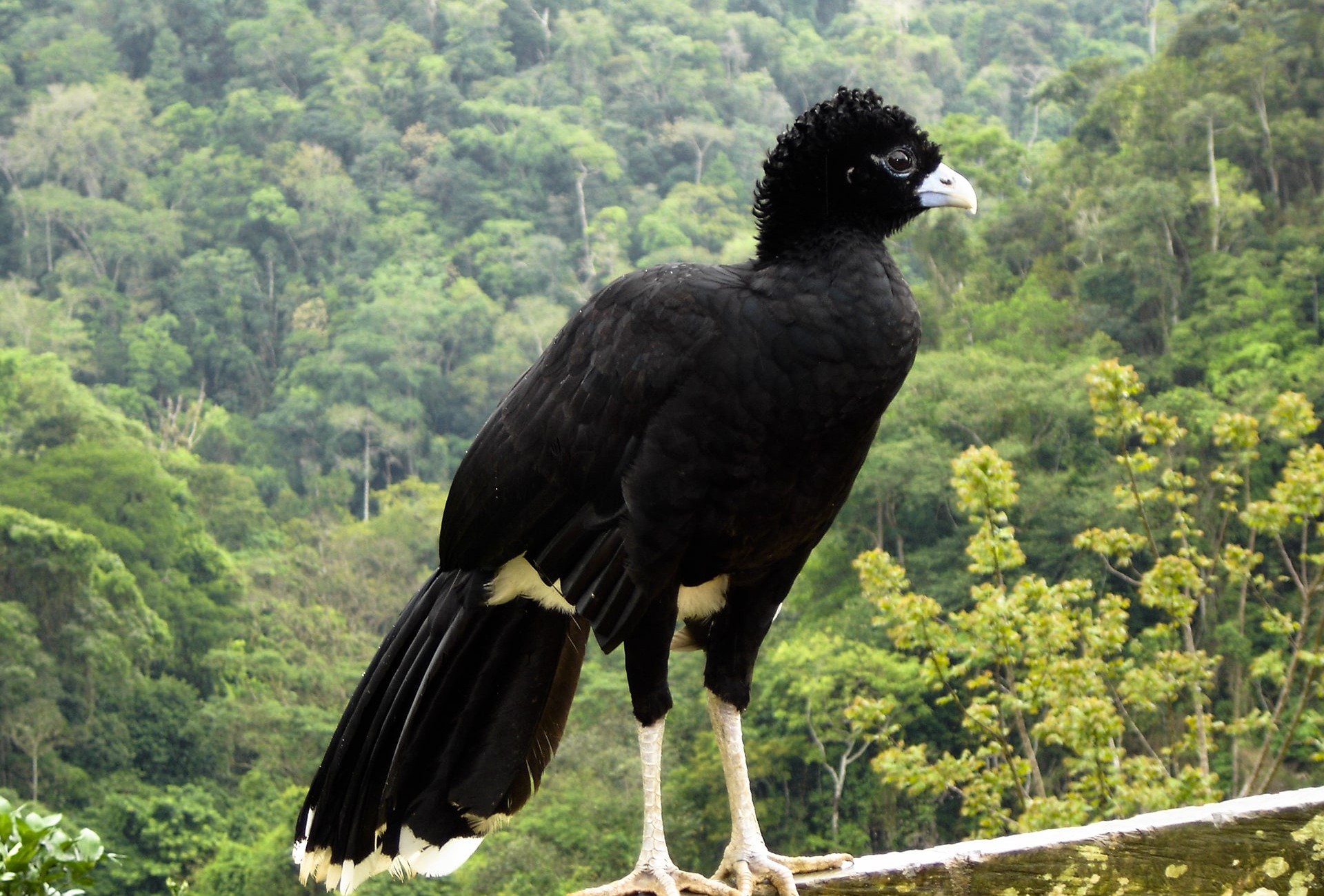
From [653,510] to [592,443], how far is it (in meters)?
0.21

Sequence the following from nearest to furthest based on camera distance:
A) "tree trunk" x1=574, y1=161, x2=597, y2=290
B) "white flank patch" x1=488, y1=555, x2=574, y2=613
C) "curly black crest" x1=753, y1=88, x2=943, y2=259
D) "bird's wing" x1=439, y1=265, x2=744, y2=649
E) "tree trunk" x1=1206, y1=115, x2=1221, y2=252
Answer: "bird's wing" x1=439, y1=265, x2=744, y2=649
"curly black crest" x1=753, y1=88, x2=943, y2=259
"white flank patch" x1=488, y1=555, x2=574, y2=613
"tree trunk" x1=1206, y1=115, x2=1221, y2=252
"tree trunk" x1=574, y1=161, x2=597, y2=290

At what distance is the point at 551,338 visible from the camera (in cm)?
1352

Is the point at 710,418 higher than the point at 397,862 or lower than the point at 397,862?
higher

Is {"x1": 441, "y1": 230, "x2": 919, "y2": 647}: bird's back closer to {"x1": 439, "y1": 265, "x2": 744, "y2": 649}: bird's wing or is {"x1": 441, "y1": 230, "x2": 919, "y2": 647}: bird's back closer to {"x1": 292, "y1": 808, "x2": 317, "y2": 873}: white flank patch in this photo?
{"x1": 439, "y1": 265, "x2": 744, "y2": 649}: bird's wing

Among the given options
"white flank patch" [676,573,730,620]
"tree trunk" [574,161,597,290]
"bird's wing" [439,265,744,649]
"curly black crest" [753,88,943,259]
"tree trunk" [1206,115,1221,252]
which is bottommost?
"white flank patch" [676,573,730,620]

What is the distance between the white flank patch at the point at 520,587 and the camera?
10.8ft

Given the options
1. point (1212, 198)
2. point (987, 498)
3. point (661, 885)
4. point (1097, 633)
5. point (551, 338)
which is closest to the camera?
point (661, 885)

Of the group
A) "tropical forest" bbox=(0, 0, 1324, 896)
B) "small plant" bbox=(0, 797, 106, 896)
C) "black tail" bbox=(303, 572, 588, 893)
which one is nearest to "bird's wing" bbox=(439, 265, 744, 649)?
"black tail" bbox=(303, 572, 588, 893)

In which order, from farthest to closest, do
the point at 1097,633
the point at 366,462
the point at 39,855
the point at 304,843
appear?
the point at 366,462, the point at 1097,633, the point at 304,843, the point at 39,855

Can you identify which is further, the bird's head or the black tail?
the black tail

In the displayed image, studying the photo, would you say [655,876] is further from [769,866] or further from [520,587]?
[520,587]

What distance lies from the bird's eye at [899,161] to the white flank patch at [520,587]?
3.72 ft

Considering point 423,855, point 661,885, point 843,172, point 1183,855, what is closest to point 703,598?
point 661,885

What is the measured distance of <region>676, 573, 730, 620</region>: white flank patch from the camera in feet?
11.0
